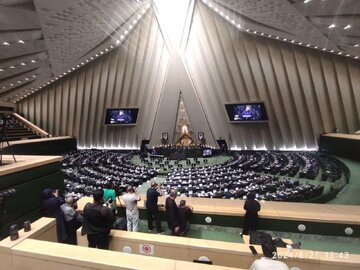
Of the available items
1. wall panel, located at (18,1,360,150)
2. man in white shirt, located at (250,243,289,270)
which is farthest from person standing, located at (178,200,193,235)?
wall panel, located at (18,1,360,150)

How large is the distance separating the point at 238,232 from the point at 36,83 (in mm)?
25330

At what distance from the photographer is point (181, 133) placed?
2986cm

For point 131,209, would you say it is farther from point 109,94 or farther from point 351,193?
point 109,94

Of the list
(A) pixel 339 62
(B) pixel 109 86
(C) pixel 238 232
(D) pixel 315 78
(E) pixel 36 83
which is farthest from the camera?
(B) pixel 109 86

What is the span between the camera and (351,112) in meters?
20.5

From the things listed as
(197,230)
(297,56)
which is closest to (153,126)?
(297,56)

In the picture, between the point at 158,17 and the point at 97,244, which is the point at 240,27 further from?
the point at 97,244

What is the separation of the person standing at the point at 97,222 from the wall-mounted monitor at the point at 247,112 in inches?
882

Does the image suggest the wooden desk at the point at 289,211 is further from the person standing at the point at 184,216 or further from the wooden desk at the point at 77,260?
the wooden desk at the point at 77,260

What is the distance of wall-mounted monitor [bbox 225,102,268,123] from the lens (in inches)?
945

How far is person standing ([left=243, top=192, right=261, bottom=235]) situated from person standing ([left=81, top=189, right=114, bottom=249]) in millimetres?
3508

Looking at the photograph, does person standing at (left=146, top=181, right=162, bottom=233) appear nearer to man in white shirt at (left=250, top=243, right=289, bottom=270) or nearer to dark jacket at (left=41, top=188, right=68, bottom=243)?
dark jacket at (left=41, top=188, right=68, bottom=243)

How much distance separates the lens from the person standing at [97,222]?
158 inches

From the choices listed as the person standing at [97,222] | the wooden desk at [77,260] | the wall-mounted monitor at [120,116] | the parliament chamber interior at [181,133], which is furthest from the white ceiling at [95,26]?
the wooden desk at [77,260]
